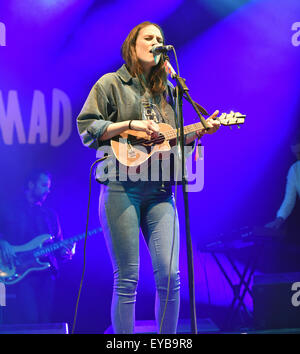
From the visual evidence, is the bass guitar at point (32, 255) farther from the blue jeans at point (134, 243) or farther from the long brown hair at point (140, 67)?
the long brown hair at point (140, 67)

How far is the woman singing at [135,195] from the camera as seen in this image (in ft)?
7.81

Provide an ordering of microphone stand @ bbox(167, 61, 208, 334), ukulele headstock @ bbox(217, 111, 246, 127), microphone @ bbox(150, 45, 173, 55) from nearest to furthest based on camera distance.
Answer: microphone stand @ bbox(167, 61, 208, 334) → microphone @ bbox(150, 45, 173, 55) → ukulele headstock @ bbox(217, 111, 246, 127)

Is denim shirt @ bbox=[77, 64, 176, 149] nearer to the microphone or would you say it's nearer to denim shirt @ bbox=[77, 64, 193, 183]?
denim shirt @ bbox=[77, 64, 193, 183]

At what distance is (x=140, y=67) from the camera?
8.85ft

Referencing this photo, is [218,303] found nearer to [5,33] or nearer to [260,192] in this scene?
[260,192]

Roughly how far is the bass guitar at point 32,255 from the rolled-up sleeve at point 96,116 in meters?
2.17

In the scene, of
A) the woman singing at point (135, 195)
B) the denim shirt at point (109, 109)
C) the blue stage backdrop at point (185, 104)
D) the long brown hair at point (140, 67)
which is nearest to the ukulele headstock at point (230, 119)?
the woman singing at point (135, 195)

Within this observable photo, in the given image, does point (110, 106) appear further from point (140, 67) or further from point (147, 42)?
point (147, 42)

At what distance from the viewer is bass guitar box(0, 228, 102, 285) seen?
14.5 feet

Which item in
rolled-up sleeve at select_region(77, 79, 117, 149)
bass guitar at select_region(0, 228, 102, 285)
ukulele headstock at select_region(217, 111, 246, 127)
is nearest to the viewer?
rolled-up sleeve at select_region(77, 79, 117, 149)

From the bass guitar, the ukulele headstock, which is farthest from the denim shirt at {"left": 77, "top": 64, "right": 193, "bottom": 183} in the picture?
the bass guitar

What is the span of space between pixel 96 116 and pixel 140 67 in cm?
43

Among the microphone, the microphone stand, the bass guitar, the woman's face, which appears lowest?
the bass guitar

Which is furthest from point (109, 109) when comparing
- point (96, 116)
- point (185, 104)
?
point (185, 104)
